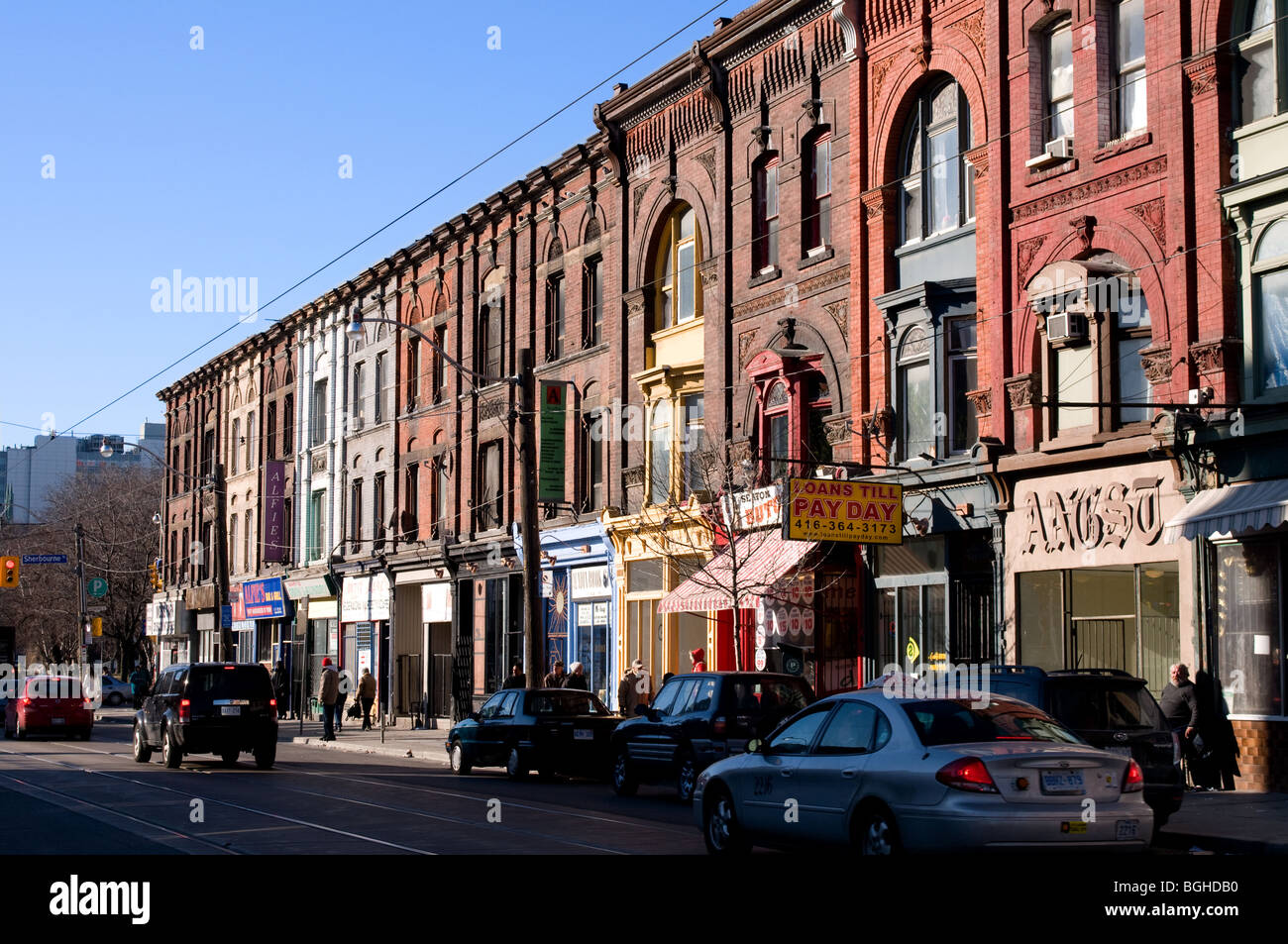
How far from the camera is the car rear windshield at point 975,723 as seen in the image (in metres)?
11.7

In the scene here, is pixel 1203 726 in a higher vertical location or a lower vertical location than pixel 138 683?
higher

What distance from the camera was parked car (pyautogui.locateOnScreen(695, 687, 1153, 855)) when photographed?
10.9 m

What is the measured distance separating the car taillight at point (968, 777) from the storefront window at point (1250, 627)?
10057 millimetres

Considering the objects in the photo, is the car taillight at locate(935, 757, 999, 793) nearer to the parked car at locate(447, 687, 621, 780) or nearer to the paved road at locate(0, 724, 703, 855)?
the paved road at locate(0, 724, 703, 855)

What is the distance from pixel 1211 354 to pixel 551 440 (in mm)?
18509

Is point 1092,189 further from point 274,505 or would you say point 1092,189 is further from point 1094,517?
point 274,505

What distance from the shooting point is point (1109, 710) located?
16.2 m

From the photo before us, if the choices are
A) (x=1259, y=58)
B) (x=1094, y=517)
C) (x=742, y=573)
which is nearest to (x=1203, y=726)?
(x=1094, y=517)

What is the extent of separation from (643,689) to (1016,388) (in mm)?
9988

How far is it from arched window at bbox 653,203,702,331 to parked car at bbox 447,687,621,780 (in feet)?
34.8

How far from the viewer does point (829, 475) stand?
27547 millimetres

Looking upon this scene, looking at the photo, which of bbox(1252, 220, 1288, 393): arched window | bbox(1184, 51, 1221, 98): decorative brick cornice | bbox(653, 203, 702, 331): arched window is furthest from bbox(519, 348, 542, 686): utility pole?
bbox(1252, 220, 1288, 393): arched window
